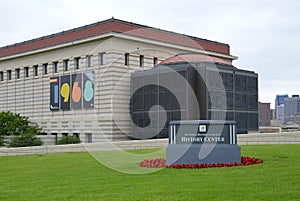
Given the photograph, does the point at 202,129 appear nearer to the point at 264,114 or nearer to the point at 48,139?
the point at 48,139

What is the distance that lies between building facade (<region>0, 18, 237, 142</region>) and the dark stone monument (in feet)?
88.7

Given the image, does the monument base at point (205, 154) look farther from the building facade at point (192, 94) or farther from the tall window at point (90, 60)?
the tall window at point (90, 60)

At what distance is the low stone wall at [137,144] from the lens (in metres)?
27.3

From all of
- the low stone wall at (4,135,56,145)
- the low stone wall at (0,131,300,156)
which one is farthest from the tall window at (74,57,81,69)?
the low stone wall at (0,131,300,156)

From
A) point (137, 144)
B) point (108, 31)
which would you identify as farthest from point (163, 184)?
point (108, 31)

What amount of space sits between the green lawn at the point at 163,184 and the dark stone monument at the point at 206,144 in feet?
4.70

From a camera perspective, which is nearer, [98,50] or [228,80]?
[228,80]

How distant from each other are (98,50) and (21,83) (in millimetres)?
17099

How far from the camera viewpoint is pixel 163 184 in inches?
534

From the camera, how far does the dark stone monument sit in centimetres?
1834

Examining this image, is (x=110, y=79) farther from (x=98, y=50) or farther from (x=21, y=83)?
(x=21, y=83)

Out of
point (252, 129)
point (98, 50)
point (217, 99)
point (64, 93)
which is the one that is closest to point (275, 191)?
point (217, 99)

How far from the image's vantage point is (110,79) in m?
46.5

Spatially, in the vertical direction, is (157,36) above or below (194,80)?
above
